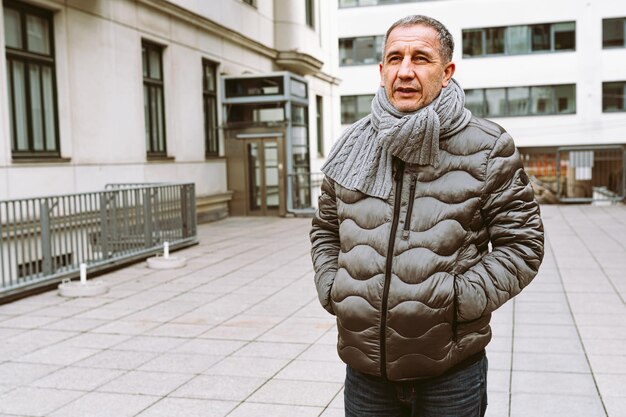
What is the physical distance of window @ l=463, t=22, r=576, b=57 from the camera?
122 feet

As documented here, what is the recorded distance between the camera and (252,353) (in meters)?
6.13

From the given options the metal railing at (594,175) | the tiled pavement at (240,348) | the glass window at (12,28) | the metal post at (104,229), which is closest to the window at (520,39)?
the metal railing at (594,175)

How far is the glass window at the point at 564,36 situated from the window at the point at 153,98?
2670 cm

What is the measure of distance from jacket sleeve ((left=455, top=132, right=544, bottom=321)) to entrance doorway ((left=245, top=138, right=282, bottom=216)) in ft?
54.6

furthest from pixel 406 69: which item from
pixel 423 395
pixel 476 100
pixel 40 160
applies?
pixel 476 100

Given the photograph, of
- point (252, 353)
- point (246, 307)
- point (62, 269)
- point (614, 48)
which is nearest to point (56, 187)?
point (62, 269)

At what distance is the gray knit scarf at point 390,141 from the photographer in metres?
2.30

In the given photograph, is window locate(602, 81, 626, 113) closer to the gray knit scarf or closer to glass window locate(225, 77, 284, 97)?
glass window locate(225, 77, 284, 97)

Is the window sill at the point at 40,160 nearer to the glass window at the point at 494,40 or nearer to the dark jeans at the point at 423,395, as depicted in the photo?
the dark jeans at the point at 423,395

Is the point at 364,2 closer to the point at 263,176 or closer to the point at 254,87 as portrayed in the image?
the point at 254,87

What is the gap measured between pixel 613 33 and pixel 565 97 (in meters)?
3.71

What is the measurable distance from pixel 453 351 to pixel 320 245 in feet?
2.10

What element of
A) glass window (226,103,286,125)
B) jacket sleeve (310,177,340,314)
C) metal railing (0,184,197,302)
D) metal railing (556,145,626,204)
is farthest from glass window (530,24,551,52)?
jacket sleeve (310,177,340,314)

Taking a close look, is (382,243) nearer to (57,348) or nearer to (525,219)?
(525,219)
